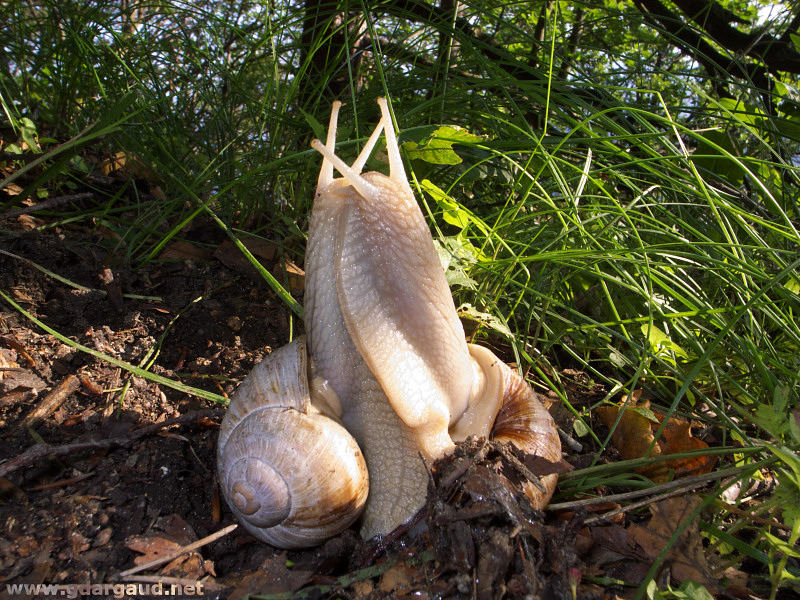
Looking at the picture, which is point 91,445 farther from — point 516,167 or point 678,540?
point 516,167

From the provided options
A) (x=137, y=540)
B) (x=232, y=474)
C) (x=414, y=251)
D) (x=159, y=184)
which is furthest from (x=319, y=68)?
(x=137, y=540)

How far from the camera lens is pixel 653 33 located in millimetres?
4238

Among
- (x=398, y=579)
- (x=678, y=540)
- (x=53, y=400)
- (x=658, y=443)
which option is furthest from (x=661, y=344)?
(x=53, y=400)

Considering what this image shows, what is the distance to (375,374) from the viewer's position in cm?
182

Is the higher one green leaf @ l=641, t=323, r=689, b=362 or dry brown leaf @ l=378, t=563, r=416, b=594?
green leaf @ l=641, t=323, r=689, b=362

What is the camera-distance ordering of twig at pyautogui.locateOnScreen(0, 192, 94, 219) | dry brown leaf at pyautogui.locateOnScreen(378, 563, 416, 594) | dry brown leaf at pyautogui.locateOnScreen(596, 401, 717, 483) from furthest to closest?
twig at pyautogui.locateOnScreen(0, 192, 94, 219) → dry brown leaf at pyautogui.locateOnScreen(596, 401, 717, 483) → dry brown leaf at pyautogui.locateOnScreen(378, 563, 416, 594)

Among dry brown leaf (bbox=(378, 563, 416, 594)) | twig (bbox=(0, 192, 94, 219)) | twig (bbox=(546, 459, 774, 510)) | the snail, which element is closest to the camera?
dry brown leaf (bbox=(378, 563, 416, 594))

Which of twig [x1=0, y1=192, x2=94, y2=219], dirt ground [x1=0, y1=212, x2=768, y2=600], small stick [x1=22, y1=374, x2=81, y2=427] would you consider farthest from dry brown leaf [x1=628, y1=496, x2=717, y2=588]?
twig [x1=0, y1=192, x2=94, y2=219]

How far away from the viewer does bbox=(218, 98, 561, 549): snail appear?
1.72 m

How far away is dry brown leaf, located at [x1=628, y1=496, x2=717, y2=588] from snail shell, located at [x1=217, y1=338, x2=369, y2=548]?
86 centimetres

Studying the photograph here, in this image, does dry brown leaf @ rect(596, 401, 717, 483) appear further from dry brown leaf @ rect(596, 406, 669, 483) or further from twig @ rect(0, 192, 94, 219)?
twig @ rect(0, 192, 94, 219)

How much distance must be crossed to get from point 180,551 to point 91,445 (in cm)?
51

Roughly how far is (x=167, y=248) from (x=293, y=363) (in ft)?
4.45

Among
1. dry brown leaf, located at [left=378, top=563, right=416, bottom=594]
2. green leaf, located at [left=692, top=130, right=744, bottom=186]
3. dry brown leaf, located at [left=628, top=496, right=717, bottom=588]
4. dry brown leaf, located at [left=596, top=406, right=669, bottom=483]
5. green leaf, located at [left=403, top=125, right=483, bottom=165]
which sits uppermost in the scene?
green leaf, located at [left=692, top=130, right=744, bottom=186]
